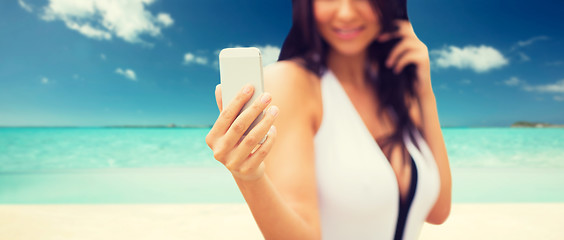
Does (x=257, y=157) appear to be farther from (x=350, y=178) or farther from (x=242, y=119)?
(x=350, y=178)

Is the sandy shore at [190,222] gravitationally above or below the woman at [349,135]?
below

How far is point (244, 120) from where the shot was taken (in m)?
0.63

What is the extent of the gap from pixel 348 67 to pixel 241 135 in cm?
58

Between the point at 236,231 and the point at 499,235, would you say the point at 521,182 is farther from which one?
the point at 236,231

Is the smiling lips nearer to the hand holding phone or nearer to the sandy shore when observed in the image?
the hand holding phone

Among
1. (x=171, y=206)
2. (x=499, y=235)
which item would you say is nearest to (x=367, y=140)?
(x=499, y=235)

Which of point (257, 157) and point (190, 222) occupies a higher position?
point (257, 157)

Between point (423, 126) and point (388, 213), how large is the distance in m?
0.38

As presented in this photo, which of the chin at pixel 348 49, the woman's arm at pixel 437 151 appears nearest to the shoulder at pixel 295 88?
the chin at pixel 348 49

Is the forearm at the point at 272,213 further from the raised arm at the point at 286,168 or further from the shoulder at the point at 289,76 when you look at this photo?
the shoulder at the point at 289,76

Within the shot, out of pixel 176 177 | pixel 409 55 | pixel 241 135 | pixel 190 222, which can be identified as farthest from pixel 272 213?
pixel 176 177

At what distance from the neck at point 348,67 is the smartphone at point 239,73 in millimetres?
431

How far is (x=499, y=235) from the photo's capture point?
351cm

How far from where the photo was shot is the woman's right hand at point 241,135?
0.64m
